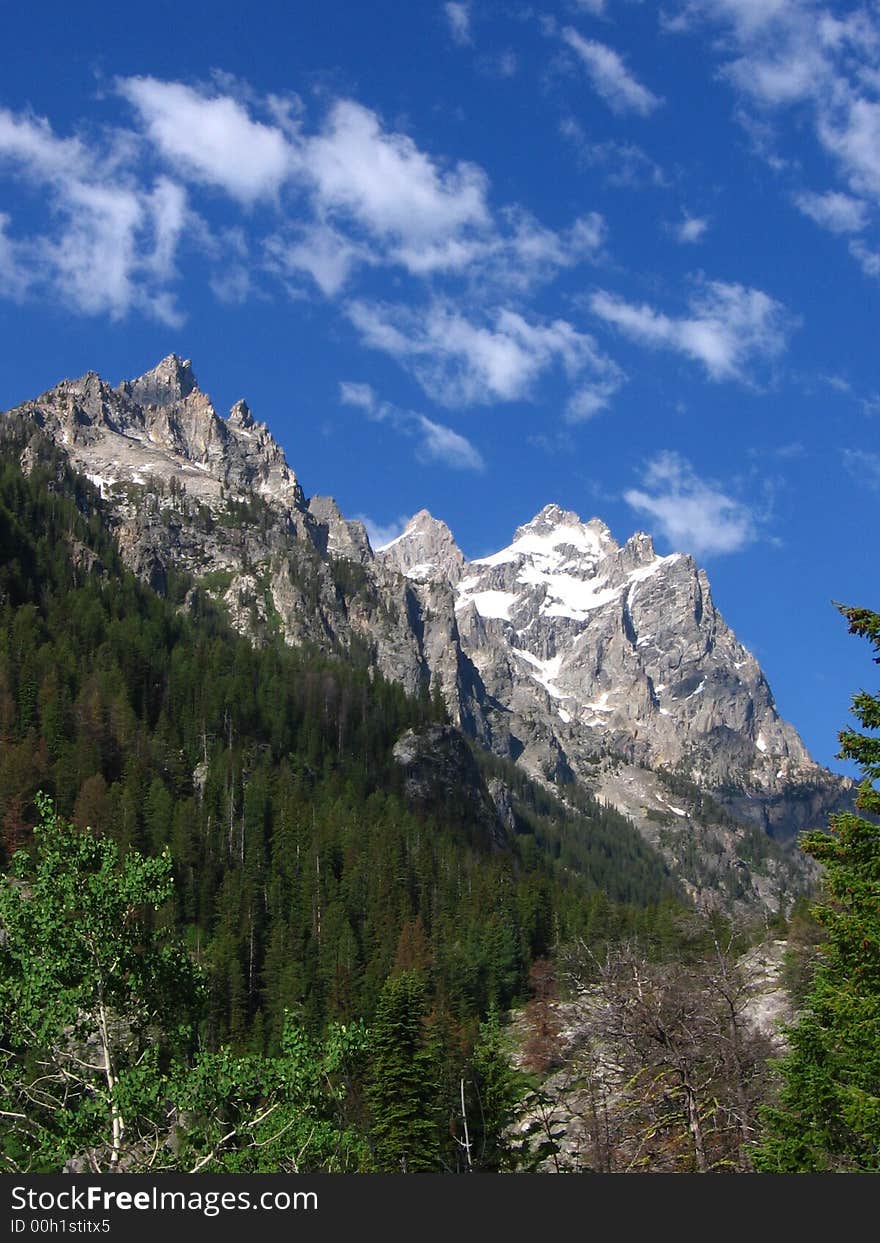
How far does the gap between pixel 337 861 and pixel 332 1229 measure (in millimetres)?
106521

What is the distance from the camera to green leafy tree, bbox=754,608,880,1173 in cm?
2295

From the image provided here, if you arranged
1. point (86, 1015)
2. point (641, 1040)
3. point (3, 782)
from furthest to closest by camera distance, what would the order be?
point (3, 782) < point (641, 1040) < point (86, 1015)

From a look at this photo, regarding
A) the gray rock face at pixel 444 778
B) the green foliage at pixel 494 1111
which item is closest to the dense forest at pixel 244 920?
the green foliage at pixel 494 1111

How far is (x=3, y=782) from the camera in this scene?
96.9 meters

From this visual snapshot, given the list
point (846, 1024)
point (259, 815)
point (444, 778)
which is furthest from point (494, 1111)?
point (444, 778)

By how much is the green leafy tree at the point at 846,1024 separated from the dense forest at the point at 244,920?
212 centimetres

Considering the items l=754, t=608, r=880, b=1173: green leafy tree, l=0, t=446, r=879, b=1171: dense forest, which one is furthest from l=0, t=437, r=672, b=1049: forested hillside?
l=754, t=608, r=880, b=1173: green leafy tree

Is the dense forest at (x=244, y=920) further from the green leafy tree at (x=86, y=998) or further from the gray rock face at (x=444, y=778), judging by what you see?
the gray rock face at (x=444, y=778)

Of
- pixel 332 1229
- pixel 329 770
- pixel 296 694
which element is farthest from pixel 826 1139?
pixel 296 694

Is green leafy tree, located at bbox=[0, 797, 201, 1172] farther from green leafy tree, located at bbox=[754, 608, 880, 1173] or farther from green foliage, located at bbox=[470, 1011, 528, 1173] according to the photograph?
green foliage, located at bbox=[470, 1011, 528, 1173]

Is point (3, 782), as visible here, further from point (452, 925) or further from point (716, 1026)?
point (716, 1026)

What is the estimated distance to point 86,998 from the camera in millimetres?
20453

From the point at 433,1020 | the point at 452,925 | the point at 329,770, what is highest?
the point at 329,770

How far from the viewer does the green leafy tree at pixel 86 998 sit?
1925cm
